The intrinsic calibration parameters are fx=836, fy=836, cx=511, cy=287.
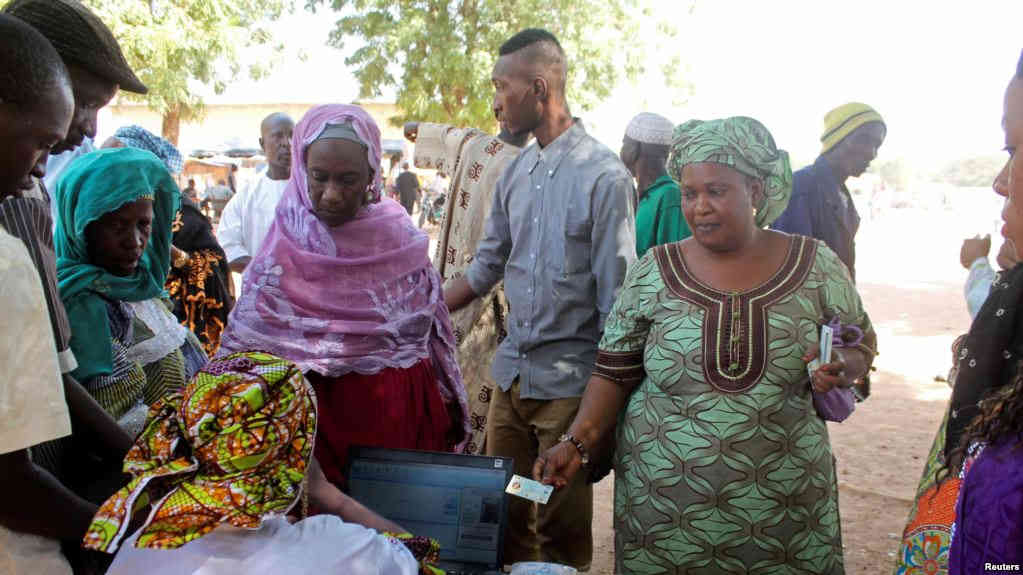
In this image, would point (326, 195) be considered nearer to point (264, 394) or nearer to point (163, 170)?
point (163, 170)

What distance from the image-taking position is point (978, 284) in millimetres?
3205

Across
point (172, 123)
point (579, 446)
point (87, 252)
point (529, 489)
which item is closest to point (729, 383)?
point (579, 446)

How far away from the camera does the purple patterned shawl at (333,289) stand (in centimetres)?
281

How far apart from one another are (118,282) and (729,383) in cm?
183

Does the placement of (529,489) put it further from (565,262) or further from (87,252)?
(87,252)

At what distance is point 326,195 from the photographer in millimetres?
2826

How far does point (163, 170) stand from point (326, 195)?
1.84 ft

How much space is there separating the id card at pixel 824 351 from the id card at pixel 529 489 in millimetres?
805

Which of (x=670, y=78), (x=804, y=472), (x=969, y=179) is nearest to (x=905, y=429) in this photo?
(x=804, y=472)

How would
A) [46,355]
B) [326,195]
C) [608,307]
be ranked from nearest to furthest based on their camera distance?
[46,355]
[326,195]
[608,307]

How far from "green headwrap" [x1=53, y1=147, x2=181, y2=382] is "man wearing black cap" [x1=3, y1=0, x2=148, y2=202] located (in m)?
0.18

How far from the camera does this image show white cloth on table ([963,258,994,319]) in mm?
3115

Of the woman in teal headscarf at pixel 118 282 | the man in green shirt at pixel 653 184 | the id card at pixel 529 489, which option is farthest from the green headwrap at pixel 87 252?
the man in green shirt at pixel 653 184

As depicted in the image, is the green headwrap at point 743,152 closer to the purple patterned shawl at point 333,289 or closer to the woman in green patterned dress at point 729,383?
the woman in green patterned dress at point 729,383
